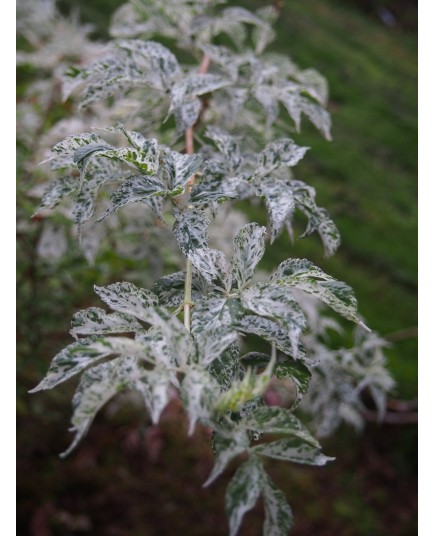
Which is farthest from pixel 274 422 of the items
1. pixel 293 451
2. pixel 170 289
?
pixel 170 289

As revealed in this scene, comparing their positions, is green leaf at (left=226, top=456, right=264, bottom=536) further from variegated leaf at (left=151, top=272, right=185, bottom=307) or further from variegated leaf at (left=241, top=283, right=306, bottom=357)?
variegated leaf at (left=151, top=272, right=185, bottom=307)

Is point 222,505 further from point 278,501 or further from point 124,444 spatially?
point 278,501

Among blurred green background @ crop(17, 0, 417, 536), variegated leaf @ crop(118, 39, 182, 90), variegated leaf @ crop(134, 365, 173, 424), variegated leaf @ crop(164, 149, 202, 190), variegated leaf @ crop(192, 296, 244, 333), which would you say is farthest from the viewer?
blurred green background @ crop(17, 0, 417, 536)

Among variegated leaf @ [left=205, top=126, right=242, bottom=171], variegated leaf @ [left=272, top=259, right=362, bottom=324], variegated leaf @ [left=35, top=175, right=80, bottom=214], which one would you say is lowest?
variegated leaf @ [left=35, top=175, right=80, bottom=214]

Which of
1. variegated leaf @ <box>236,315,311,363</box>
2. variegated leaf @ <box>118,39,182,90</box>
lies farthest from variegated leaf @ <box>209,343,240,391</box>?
A: variegated leaf @ <box>118,39,182,90</box>

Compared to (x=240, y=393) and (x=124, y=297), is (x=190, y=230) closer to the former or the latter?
(x=124, y=297)

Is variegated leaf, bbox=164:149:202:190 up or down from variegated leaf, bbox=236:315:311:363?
up
